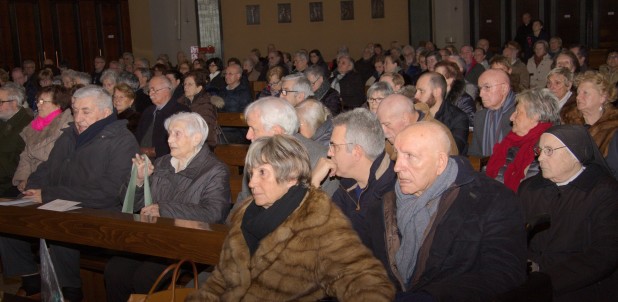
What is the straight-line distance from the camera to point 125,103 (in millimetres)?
7316

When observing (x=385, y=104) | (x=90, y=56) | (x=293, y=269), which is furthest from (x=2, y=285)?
(x=90, y=56)

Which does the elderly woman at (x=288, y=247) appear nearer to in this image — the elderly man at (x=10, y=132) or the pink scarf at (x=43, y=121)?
the pink scarf at (x=43, y=121)

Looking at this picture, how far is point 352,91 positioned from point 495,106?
4971 millimetres

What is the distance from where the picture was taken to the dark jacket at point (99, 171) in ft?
16.6

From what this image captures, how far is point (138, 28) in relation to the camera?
2019cm

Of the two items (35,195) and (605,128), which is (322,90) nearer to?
(605,128)

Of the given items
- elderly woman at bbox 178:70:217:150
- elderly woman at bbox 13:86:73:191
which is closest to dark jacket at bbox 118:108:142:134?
elderly woman at bbox 178:70:217:150

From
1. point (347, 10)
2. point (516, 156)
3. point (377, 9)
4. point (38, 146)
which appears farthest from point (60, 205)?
point (347, 10)

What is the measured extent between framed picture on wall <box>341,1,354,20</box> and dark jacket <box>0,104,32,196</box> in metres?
13.9

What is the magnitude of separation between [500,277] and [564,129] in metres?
1.32

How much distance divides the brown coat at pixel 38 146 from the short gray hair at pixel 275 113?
2467mm

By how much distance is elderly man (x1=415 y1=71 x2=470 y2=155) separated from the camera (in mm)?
6062

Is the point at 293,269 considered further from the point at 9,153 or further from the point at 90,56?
the point at 90,56

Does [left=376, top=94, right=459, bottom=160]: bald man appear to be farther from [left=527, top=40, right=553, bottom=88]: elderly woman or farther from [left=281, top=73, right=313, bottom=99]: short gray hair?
[left=527, top=40, right=553, bottom=88]: elderly woman
